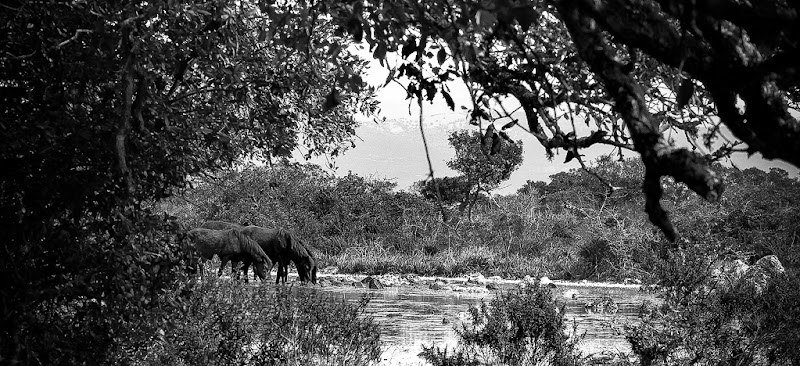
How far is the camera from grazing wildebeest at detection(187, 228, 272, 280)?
19203 mm

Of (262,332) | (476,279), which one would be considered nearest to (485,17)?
(262,332)

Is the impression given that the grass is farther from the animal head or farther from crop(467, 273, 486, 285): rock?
the animal head

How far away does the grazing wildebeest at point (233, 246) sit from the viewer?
19.2m

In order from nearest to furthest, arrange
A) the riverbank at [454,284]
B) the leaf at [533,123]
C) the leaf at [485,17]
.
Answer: the leaf at [485,17] < the leaf at [533,123] < the riverbank at [454,284]

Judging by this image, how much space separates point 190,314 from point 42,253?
64.7 inches

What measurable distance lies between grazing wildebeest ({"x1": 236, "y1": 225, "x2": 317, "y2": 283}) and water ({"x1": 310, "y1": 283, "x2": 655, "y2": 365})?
999mm

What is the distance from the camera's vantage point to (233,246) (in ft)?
64.3

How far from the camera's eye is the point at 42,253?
552 centimetres

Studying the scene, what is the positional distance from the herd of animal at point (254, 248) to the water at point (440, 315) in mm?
1147

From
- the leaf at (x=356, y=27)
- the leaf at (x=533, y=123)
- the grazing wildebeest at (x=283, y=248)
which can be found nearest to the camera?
the leaf at (x=356, y=27)

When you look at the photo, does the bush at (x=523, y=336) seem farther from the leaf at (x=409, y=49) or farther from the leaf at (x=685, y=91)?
the leaf at (x=685, y=91)

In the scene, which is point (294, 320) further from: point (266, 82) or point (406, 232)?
point (406, 232)

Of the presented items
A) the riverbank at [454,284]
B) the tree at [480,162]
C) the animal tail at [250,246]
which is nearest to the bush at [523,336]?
the riverbank at [454,284]

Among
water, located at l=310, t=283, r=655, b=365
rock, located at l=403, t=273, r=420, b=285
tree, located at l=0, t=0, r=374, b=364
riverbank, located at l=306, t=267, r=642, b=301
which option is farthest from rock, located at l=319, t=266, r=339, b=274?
tree, located at l=0, t=0, r=374, b=364
